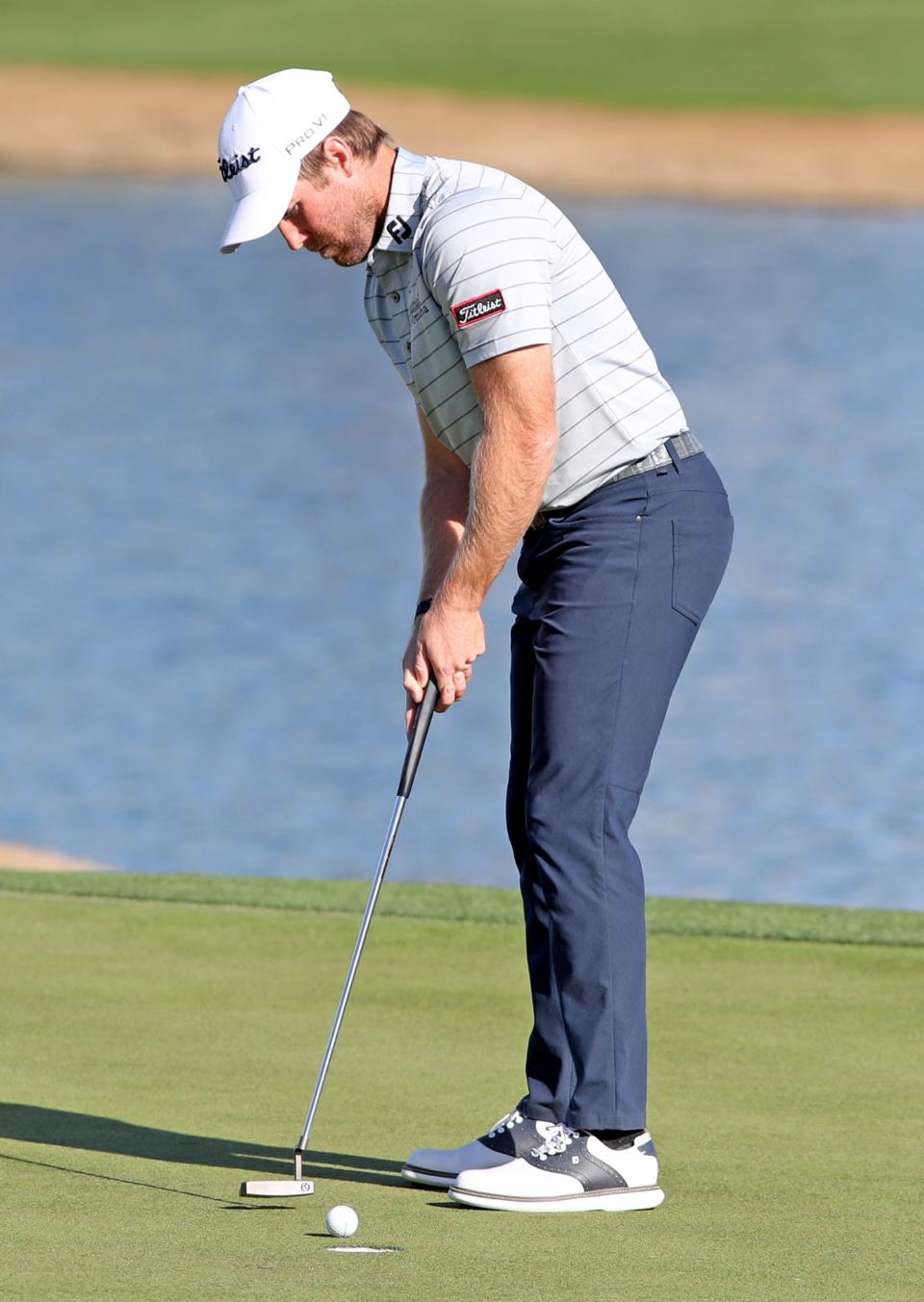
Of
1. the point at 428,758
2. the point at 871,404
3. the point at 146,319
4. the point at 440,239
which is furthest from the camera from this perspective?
the point at 146,319

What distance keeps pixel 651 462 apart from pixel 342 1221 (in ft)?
3.84

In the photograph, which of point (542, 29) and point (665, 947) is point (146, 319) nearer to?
point (542, 29)

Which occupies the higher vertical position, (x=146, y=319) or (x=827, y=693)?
(x=146, y=319)

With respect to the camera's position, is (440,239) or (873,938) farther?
(873,938)

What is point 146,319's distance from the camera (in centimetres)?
3086

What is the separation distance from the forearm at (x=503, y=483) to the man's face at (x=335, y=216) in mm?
352

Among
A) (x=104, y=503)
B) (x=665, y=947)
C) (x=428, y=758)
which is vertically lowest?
(x=665, y=947)

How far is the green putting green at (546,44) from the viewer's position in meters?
41.6

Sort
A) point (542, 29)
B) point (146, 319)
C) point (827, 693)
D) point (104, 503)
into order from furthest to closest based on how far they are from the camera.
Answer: point (542, 29), point (146, 319), point (104, 503), point (827, 693)

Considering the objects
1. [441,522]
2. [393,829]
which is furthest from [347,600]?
[393,829]

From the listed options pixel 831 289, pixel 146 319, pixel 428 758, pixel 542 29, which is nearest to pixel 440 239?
pixel 428 758

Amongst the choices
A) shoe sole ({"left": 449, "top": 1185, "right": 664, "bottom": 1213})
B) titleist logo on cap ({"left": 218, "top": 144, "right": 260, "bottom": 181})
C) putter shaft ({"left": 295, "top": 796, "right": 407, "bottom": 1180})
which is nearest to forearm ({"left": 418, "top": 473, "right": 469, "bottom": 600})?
putter shaft ({"left": 295, "top": 796, "right": 407, "bottom": 1180})

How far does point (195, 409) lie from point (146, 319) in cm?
667

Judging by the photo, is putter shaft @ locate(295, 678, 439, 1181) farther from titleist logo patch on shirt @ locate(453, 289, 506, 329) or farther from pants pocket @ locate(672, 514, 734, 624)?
titleist logo patch on shirt @ locate(453, 289, 506, 329)
